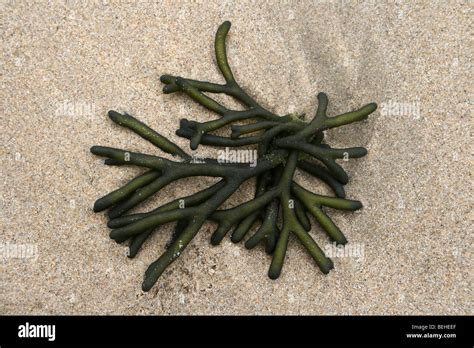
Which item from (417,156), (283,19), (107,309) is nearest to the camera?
(107,309)

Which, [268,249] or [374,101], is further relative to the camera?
[374,101]

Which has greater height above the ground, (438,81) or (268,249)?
(438,81)

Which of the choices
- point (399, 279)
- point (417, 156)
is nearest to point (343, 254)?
point (399, 279)

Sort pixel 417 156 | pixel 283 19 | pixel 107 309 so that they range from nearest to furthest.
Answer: pixel 107 309
pixel 417 156
pixel 283 19

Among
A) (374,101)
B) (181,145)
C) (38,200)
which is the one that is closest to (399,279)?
(374,101)

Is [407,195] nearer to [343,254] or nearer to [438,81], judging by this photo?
[343,254]

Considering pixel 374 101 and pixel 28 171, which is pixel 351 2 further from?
pixel 28 171

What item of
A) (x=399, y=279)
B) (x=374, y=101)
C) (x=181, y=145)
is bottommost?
(x=399, y=279)
